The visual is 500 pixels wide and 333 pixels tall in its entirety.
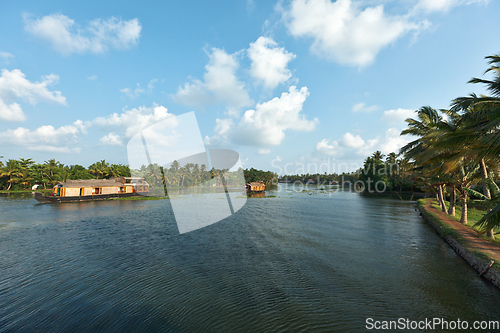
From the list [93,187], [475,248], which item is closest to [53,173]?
[93,187]

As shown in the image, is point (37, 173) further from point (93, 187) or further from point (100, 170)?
point (93, 187)

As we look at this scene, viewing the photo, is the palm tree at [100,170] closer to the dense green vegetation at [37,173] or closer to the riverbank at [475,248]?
the dense green vegetation at [37,173]

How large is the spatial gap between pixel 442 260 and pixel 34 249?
25.1 m

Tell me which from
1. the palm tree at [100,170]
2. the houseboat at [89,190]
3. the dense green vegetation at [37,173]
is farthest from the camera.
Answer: the palm tree at [100,170]

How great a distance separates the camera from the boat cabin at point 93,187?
123 ft

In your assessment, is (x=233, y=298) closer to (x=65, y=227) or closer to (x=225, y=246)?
(x=225, y=246)

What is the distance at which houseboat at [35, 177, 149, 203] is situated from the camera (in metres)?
36.4

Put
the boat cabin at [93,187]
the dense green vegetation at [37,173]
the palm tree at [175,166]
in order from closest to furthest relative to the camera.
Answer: the boat cabin at [93,187], the dense green vegetation at [37,173], the palm tree at [175,166]

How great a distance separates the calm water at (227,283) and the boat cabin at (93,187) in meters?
24.2

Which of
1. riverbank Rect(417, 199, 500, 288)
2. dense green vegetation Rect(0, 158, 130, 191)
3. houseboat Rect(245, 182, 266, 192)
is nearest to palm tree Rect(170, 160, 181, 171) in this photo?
dense green vegetation Rect(0, 158, 130, 191)

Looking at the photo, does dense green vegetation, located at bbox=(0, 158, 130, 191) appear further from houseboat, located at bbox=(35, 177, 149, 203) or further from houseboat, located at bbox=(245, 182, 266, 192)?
houseboat, located at bbox=(245, 182, 266, 192)

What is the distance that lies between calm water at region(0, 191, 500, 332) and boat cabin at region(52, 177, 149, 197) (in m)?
24.2

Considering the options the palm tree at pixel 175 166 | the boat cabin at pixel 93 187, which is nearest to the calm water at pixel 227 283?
the boat cabin at pixel 93 187

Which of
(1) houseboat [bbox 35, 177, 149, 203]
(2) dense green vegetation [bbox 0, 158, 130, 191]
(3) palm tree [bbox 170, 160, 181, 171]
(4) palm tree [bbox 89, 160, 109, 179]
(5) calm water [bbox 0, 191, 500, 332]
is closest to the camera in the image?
(5) calm water [bbox 0, 191, 500, 332]
